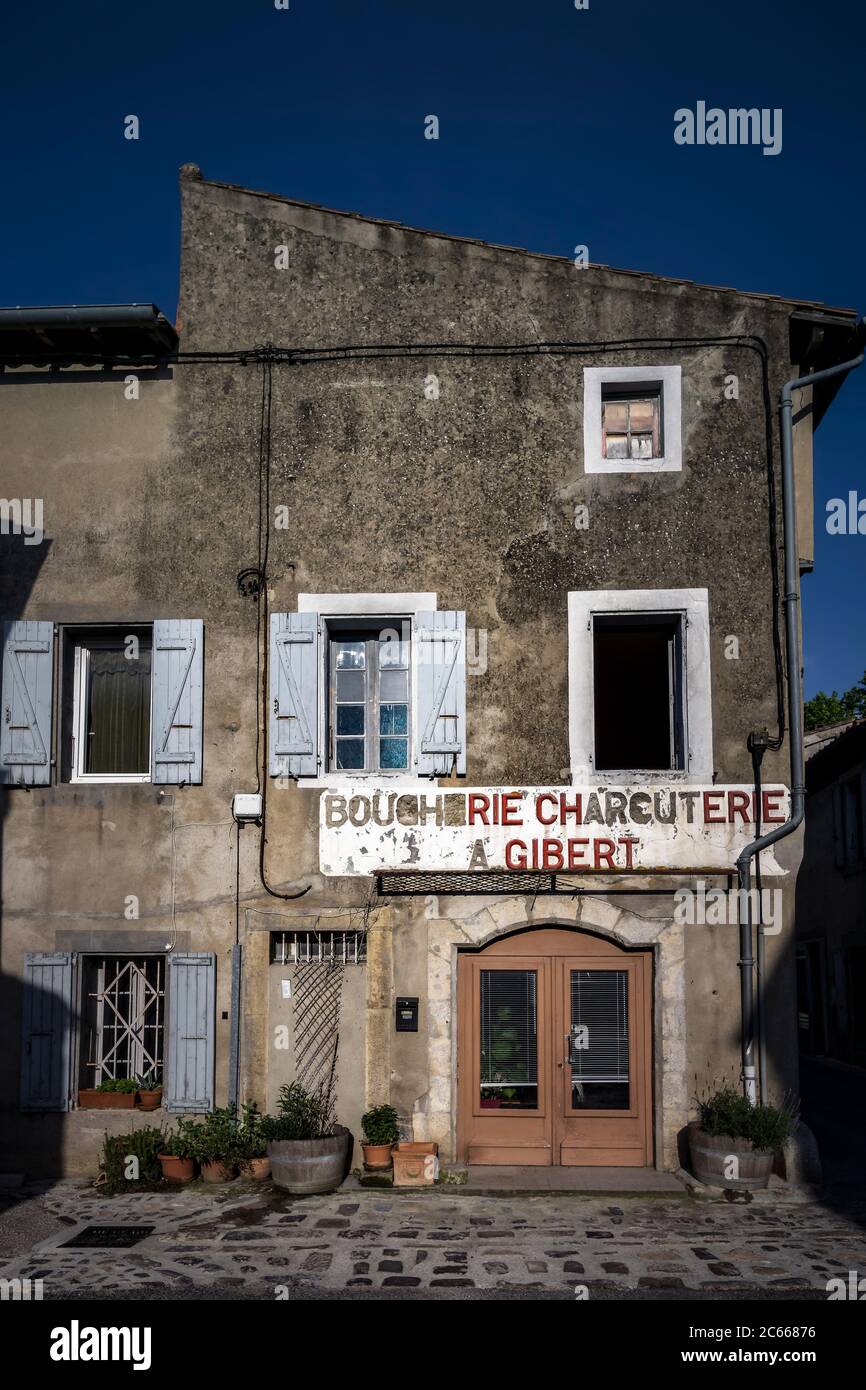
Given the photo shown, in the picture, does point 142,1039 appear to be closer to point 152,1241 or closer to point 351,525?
point 152,1241

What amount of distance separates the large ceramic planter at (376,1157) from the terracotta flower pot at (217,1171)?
1.06 m

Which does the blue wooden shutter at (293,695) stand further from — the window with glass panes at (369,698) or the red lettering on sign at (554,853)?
the red lettering on sign at (554,853)

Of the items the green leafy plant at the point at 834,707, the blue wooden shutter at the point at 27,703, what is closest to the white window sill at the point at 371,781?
the blue wooden shutter at the point at 27,703

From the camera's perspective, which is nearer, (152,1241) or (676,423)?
(152,1241)

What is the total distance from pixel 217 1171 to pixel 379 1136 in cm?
128

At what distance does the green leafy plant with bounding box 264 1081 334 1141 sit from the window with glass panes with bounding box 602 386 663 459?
5.90 m

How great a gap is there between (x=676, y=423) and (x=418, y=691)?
3.17 meters

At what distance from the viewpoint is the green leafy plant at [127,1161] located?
29.9 feet

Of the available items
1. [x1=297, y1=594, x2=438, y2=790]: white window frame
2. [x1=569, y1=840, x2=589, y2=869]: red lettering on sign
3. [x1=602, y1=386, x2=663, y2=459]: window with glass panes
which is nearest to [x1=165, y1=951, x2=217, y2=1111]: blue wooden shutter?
[x1=297, y1=594, x2=438, y2=790]: white window frame

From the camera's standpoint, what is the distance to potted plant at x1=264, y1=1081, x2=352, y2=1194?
8.89 m

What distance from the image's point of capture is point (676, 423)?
32.8 feet

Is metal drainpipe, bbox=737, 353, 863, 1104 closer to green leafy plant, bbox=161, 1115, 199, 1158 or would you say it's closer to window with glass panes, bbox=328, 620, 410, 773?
window with glass panes, bbox=328, 620, 410, 773
